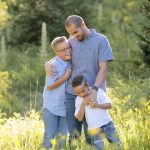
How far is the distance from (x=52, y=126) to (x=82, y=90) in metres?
0.70

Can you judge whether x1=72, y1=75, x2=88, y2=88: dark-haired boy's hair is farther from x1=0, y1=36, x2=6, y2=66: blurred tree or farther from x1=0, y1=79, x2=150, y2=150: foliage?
x1=0, y1=36, x2=6, y2=66: blurred tree

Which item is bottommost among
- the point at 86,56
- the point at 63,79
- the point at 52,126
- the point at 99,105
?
the point at 52,126

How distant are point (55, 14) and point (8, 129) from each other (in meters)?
8.66

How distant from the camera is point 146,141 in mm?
5426

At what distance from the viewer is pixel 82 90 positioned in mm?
5641

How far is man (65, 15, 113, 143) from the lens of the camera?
223 inches

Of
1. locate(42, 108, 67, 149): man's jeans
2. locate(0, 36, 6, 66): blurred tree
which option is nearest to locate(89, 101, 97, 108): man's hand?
locate(42, 108, 67, 149): man's jeans

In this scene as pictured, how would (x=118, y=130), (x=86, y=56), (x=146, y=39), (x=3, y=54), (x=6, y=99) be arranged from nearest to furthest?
1. (x=86, y=56)
2. (x=118, y=130)
3. (x=6, y=99)
4. (x=146, y=39)
5. (x=3, y=54)

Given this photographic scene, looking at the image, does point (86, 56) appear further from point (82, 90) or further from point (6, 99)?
point (6, 99)

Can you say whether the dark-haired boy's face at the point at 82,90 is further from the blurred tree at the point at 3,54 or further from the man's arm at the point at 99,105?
the blurred tree at the point at 3,54

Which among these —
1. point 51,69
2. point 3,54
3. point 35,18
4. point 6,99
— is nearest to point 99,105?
point 51,69

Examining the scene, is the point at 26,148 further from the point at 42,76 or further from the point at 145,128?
the point at 42,76

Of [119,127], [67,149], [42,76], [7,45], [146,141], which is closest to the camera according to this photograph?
[146,141]

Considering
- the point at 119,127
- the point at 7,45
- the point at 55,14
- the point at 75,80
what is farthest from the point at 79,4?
the point at 75,80
